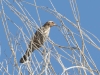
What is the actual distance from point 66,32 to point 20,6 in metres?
0.45

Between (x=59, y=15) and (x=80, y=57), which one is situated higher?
(x=59, y=15)

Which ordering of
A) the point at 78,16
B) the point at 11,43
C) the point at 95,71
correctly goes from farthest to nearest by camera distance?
the point at 11,43, the point at 78,16, the point at 95,71

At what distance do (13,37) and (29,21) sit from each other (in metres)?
0.43

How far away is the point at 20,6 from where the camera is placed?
306 centimetres

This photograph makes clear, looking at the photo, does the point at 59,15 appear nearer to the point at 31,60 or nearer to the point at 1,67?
the point at 31,60

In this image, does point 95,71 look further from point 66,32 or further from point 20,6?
point 20,6

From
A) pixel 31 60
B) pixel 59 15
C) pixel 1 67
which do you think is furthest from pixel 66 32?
pixel 1 67

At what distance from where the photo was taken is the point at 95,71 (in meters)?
2.72

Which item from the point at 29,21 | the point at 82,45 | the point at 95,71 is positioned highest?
the point at 29,21

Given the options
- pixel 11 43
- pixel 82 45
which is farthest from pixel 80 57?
pixel 11 43

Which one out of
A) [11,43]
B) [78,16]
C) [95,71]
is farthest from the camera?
[11,43]

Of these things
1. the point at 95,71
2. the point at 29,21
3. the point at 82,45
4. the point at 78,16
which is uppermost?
the point at 29,21

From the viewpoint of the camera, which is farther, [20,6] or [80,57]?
[20,6]

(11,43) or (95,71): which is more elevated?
(11,43)
